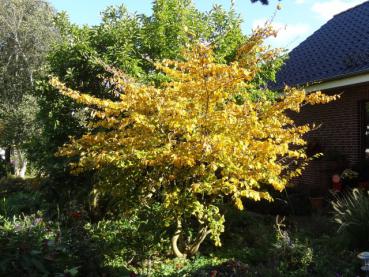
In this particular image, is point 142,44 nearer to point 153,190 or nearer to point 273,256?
point 153,190

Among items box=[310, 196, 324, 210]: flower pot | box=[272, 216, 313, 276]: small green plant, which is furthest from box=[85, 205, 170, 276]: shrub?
box=[310, 196, 324, 210]: flower pot

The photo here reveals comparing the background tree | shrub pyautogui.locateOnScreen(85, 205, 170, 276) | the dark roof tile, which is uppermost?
the background tree

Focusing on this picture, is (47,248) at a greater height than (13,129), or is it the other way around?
(13,129)

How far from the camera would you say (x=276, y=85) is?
11875 mm

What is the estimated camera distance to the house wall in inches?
389

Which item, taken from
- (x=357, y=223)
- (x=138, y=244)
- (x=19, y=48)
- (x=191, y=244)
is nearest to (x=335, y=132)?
(x=357, y=223)

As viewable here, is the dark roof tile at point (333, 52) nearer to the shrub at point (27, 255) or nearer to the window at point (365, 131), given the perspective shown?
the window at point (365, 131)

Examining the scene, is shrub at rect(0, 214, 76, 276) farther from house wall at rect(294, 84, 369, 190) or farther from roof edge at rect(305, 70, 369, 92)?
house wall at rect(294, 84, 369, 190)

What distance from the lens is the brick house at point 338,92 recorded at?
9.47 meters

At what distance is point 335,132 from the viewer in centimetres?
1046

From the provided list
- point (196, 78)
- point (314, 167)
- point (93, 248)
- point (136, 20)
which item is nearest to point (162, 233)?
point (93, 248)

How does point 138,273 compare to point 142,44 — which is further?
point 142,44

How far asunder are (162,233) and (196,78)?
6.83ft

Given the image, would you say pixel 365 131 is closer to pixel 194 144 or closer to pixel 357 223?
pixel 357 223
